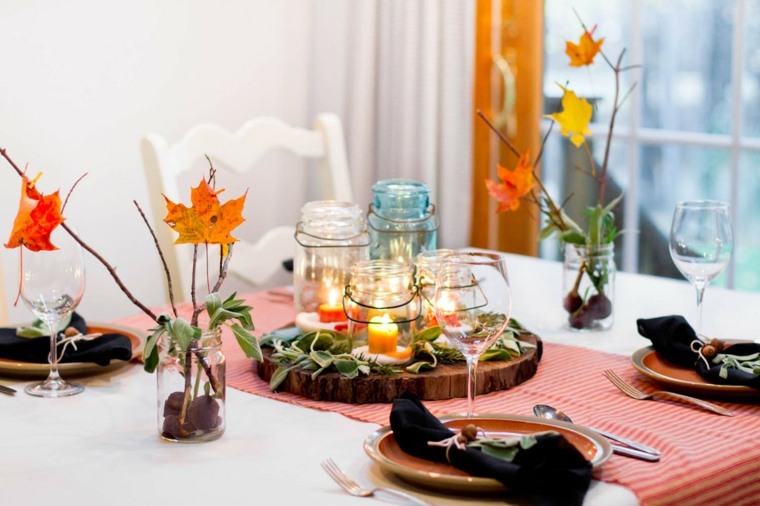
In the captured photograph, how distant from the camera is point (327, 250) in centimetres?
147

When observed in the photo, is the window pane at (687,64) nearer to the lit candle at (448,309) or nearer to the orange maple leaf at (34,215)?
the lit candle at (448,309)

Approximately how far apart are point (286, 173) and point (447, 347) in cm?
191

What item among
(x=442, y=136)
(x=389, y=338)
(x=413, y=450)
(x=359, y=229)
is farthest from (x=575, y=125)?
(x=442, y=136)

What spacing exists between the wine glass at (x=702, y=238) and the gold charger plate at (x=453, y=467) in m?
0.45

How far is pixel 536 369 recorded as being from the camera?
1326mm

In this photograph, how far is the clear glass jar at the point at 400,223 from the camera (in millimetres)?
1491

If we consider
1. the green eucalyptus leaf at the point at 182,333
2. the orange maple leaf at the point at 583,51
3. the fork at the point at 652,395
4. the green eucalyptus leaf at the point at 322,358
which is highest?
the orange maple leaf at the point at 583,51

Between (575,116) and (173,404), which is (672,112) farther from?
(173,404)

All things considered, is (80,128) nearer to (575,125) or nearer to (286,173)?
(286,173)

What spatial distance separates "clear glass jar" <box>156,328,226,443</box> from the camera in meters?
1.04

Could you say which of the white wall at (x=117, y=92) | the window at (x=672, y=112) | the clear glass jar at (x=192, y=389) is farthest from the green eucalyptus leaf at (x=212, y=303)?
the window at (x=672, y=112)

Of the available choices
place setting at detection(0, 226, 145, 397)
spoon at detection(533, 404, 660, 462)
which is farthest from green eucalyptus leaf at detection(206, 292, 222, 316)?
spoon at detection(533, 404, 660, 462)

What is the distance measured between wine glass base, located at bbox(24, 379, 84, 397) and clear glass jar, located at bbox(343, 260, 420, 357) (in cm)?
34

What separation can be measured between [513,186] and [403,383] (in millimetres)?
421
